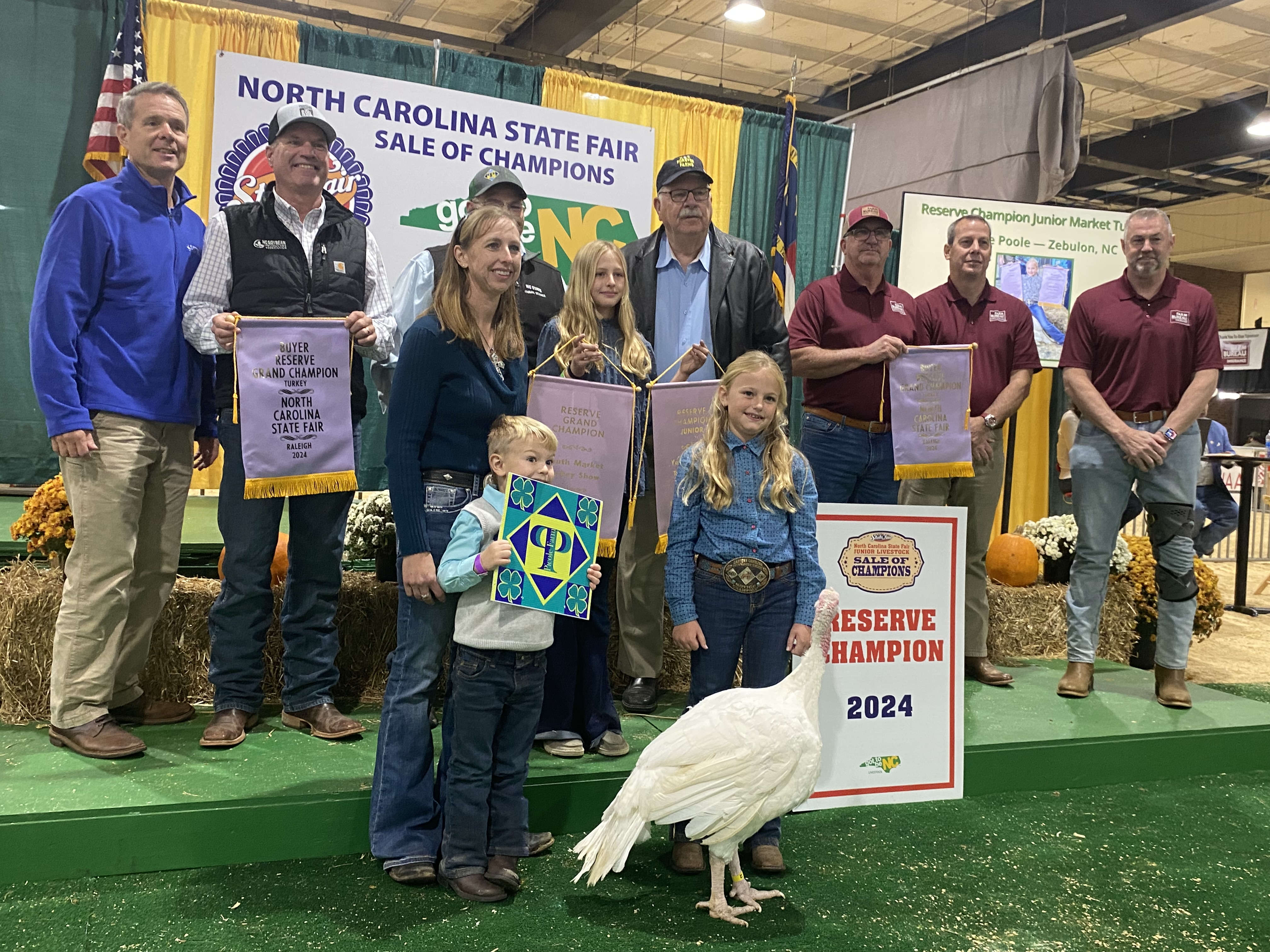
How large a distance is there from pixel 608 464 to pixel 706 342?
2.19 feet

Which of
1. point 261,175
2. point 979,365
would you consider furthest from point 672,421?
point 261,175

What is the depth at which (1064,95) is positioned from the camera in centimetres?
765

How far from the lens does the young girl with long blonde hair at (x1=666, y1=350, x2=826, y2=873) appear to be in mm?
2631

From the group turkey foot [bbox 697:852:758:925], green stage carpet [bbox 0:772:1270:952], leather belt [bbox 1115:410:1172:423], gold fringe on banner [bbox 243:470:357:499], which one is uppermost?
leather belt [bbox 1115:410:1172:423]

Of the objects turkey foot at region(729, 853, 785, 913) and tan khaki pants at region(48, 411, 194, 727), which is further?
tan khaki pants at region(48, 411, 194, 727)

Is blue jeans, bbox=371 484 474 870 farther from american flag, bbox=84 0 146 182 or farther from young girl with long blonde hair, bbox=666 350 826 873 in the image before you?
american flag, bbox=84 0 146 182

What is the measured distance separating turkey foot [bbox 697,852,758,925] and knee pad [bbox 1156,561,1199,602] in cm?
260

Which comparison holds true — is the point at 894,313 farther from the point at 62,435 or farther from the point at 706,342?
the point at 62,435

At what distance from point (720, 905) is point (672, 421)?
1.47 m

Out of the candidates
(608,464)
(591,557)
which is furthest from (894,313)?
(591,557)

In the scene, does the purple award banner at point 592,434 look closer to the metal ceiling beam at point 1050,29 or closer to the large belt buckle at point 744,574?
the large belt buckle at point 744,574

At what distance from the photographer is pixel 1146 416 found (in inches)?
156

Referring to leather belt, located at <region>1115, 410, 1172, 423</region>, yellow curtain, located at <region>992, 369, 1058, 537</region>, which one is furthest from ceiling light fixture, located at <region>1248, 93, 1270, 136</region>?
leather belt, located at <region>1115, 410, 1172, 423</region>

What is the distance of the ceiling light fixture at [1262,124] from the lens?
443 inches
